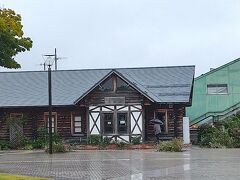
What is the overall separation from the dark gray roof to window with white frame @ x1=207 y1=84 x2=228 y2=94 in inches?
254

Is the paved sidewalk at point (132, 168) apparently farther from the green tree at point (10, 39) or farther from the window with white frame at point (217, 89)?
the window with white frame at point (217, 89)

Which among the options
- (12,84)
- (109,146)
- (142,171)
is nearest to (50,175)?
(142,171)

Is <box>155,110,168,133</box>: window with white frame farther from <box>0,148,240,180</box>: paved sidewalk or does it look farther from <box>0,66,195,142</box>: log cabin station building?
<box>0,148,240,180</box>: paved sidewalk

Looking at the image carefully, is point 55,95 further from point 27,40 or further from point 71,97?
point 27,40

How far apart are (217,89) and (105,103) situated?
1474 centimetres

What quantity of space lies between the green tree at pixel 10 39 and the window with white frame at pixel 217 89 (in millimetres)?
27964

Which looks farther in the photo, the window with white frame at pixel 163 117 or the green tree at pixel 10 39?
the window with white frame at pixel 163 117

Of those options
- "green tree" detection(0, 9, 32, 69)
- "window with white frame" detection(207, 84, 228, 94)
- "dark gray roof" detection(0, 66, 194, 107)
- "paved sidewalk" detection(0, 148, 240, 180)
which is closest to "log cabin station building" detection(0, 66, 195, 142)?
"dark gray roof" detection(0, 66, 194, 107)

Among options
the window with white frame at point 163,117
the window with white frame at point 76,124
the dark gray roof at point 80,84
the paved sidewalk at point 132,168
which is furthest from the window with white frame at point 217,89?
the paved sidewalk at point 132,168

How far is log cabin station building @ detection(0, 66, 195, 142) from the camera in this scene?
33344 millimetres

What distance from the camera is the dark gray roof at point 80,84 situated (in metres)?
34.4

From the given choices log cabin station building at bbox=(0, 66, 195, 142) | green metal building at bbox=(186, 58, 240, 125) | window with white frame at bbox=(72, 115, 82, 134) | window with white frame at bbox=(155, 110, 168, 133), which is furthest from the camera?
green metal building at bbox=(186, 58, 240, 125)

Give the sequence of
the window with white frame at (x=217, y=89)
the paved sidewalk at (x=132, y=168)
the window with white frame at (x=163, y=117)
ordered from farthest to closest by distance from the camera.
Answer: the window with white frame at (x=217, y=89)
the window with white frame at (x=163, y=117)
the paved sidewalk at (x=132, y=168)

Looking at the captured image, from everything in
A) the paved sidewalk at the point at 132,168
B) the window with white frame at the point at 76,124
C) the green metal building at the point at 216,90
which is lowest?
the paved sidewalk at the point at 132,168
